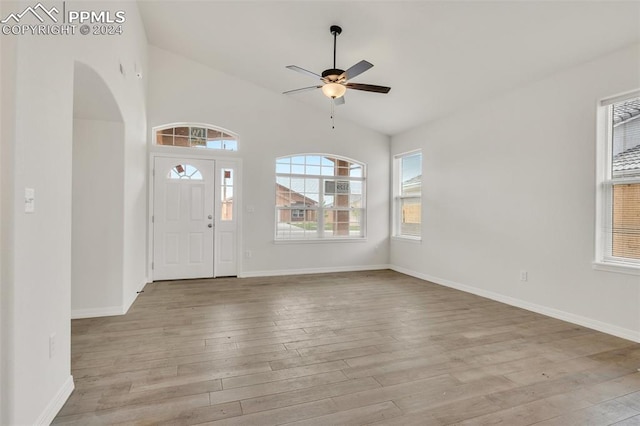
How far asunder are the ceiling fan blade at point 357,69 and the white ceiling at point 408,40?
26.7 inches

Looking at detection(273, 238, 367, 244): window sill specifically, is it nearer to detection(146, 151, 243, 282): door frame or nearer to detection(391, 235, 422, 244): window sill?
detection(391, 235, 422, 244): window sill

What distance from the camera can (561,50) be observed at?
328 centimetres

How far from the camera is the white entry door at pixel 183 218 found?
530cm

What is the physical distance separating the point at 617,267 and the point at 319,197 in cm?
439

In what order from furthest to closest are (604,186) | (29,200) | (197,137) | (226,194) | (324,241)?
1. (324,241)
2. (226,194)
3. (197,137)
4. (604,186)
5. (29,200)

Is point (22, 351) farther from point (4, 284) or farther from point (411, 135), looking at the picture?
point (411, 135)

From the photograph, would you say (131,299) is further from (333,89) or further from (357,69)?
(357,69)

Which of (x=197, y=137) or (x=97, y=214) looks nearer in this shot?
(x=97, y=214)

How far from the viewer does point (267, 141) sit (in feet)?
19.3

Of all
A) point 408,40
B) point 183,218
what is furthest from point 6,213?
point 183,218

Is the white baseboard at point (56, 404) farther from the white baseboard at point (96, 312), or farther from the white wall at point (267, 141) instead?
the white wall at point (267, 141)

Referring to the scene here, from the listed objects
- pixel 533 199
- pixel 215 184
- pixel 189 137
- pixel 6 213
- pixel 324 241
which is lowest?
pixel 324 241

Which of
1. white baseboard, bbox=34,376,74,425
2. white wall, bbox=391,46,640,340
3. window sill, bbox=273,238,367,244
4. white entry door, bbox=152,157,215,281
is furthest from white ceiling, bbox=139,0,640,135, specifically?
white baseboard, bbox=34,376,74,425

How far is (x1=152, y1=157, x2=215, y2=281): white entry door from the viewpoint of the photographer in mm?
5301
